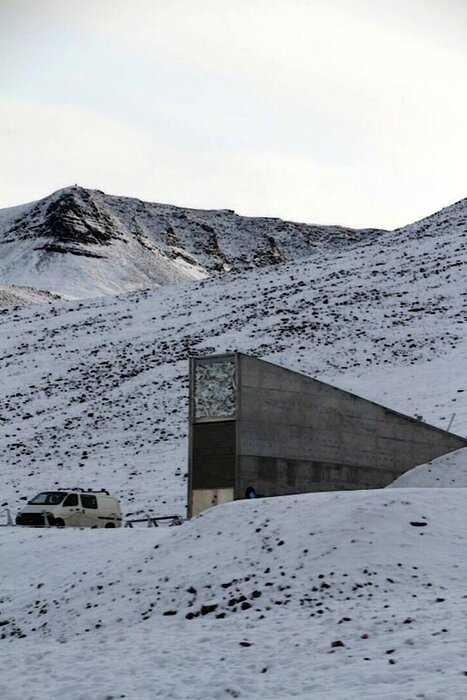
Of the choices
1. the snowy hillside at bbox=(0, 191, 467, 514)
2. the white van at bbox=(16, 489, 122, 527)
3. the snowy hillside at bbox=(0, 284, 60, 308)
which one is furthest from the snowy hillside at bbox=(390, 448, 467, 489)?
the snowy hillside at bbox=(0, 284, 60, 308)

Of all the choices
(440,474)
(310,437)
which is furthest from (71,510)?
(440,474)

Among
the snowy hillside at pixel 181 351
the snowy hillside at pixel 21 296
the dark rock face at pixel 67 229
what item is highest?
the dark rock face at pixel 67 229

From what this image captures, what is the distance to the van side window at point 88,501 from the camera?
107 ft

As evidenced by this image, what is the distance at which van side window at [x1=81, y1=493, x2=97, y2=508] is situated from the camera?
32.5m

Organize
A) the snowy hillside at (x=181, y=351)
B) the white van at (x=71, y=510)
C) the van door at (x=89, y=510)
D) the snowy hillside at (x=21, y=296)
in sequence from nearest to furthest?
the white van at (x=71, y=510) < the van door at (x=89, y=510) < the snowy hillside at (x=181, y=351) < the snowy hillside at (x=21, y=296)

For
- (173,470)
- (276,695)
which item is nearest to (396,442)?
(173,470)

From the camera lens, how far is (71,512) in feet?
105

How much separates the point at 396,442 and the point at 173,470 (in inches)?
468

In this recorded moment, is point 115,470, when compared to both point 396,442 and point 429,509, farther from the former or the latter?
point 429,509

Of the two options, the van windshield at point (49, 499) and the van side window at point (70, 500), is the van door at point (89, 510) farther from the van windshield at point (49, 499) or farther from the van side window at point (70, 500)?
the van windshield at point (49, 499)

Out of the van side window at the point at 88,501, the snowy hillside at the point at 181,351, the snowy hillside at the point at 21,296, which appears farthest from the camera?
the snowy hillside at the point at 21,296

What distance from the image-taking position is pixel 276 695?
14039mm

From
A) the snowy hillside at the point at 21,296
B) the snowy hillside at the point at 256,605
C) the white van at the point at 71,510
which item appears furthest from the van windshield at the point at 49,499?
the snowy hillside at the point at 21,296

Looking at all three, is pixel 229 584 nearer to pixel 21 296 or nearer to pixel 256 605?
pixel 256 605
